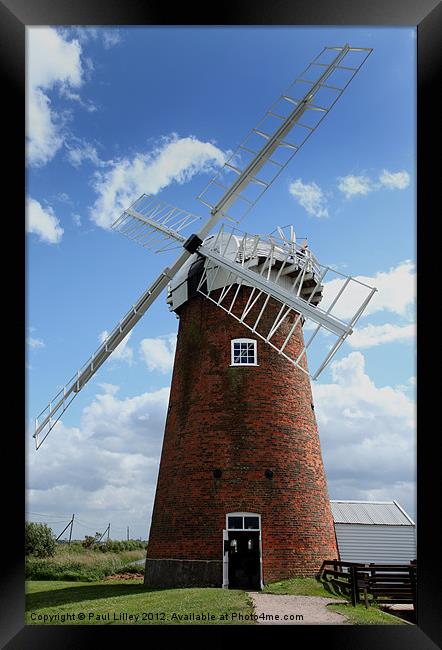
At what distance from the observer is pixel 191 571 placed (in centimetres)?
1466

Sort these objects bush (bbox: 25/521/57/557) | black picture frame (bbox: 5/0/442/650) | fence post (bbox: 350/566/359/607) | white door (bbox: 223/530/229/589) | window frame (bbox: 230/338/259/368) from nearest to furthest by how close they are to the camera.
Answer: black picture frame (bbox: 5/0/442/650) < fence post (bbox: 350/566/359/607) < white door (bbox: 223/530/229/589) < window frame (bbox: 230/338/259/368) < bush (bbox: 25/521/57/557)

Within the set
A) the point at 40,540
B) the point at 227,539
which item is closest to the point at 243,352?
the point at 227,539

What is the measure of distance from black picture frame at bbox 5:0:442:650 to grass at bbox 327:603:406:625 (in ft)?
5.75

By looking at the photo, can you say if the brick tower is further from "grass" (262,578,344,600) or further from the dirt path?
the dirt path

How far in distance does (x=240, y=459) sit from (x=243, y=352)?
2.50m

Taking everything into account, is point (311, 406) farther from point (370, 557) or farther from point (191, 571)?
point (370, 557)

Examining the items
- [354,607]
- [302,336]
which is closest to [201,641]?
[354,607]

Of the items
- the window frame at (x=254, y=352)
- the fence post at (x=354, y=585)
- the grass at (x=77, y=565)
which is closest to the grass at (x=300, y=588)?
the fence post at (x=354, y=585)

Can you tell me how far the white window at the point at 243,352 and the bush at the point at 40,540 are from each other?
12627 mm

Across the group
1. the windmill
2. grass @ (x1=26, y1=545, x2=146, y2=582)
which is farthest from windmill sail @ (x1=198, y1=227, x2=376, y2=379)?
grass @ (x1=26, y1=545, x2=146, y2=582)

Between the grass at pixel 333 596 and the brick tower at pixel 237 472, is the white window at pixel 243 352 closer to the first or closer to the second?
the brick tower at pixel 237 472

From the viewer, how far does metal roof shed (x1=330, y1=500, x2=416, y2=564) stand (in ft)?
66.9

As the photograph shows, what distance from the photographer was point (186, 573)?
48.3 ft
